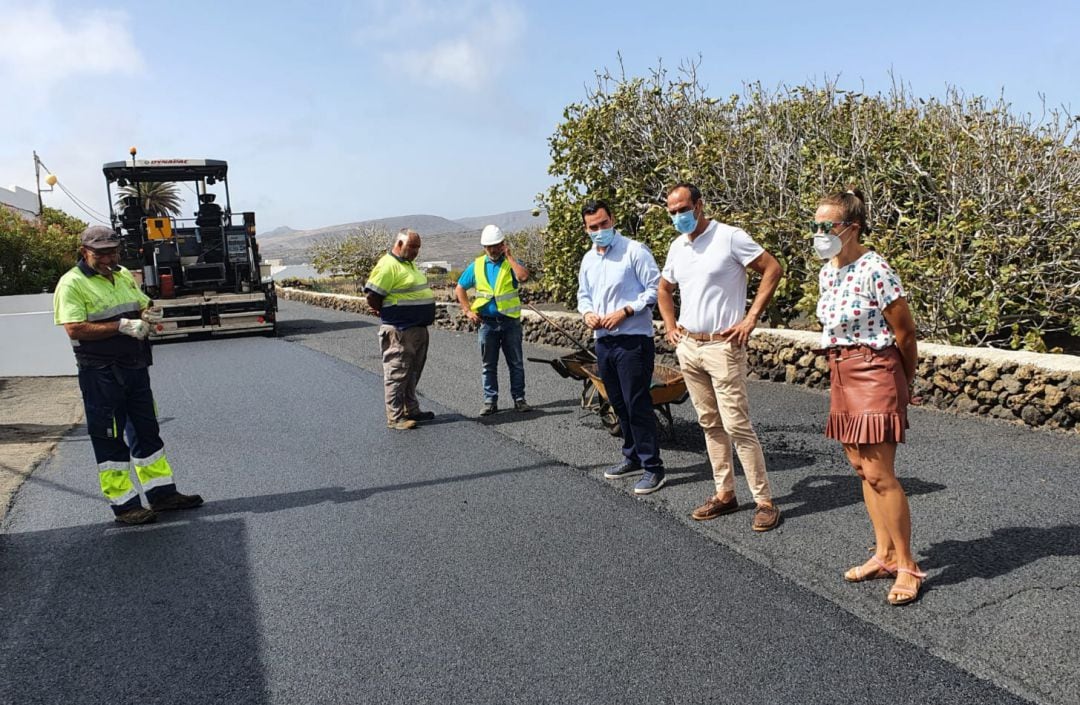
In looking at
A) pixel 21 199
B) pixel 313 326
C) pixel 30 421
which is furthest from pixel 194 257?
pixel 21 199

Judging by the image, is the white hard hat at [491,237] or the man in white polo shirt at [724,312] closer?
the man in white polo shirt at [724,312]

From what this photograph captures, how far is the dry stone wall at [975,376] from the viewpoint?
6387 millimetres

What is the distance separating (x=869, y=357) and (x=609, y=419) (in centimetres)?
385

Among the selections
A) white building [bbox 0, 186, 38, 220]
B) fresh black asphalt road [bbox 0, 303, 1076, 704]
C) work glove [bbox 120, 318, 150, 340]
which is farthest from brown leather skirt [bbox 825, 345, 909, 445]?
white building [bbox 0, 186, 38, 220]

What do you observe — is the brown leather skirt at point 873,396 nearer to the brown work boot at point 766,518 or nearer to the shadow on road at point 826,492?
the brown work boot at point 766,518

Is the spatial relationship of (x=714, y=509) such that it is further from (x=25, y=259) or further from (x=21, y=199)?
(x=21, y=199)

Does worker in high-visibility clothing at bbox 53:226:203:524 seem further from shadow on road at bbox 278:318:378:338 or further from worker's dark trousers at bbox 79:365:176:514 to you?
shadow on road at bbox 278:318:378:338

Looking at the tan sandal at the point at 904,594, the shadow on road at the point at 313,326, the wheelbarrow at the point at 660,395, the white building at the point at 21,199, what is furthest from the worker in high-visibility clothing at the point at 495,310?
the white building at the point at 21,199

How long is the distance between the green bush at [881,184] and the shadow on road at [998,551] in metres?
4.69

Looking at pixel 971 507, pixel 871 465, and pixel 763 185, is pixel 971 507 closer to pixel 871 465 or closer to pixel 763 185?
pixel 871 465

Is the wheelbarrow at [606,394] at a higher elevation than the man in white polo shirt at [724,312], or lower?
lower

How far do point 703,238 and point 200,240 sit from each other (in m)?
16.5

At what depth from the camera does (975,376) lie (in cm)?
709

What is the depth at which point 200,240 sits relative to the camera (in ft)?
61.5
